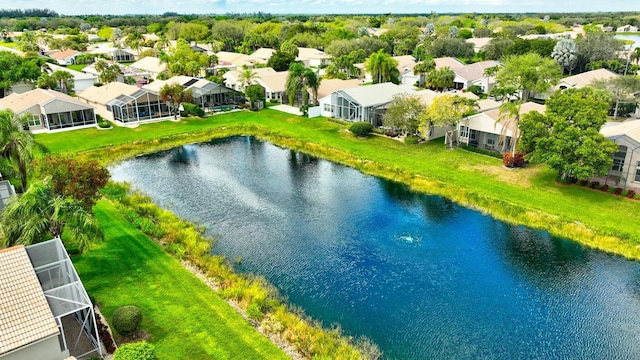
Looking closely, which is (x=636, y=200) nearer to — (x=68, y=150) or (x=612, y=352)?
(x=612, y=352)

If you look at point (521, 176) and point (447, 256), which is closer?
point (447, 256)

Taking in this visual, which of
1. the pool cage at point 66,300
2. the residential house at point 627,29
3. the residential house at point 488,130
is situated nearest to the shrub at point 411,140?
the residential house at point 488,130

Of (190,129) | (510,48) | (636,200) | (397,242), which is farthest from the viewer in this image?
(510,48)

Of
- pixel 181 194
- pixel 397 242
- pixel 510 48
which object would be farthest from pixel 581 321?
pixel 510 48

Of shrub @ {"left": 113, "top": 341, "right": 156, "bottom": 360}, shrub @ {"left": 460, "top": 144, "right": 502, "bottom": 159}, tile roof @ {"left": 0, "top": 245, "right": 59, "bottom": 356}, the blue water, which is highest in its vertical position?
tile roof @ {"left": 0, "top": 245, "right": 59, "bottom": 356}

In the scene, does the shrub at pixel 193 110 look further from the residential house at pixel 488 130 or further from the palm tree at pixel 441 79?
the palm tree at pixel 441 79

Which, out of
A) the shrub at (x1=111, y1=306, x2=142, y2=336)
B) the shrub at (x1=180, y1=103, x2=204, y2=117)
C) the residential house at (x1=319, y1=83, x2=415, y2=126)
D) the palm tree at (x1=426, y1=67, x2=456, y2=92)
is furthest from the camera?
the palm tree at (x1=426, y1=67, x2=456, y2=92)

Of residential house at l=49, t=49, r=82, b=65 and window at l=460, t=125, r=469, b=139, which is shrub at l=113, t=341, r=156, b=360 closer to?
window at l=460, t=125, r=469, b=139

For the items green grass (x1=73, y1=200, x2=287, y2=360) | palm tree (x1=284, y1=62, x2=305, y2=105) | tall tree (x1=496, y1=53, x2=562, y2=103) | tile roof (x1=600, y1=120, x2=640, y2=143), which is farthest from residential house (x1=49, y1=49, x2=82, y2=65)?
tile roof (x1=600, y1=120, x2=640, y2=143)
